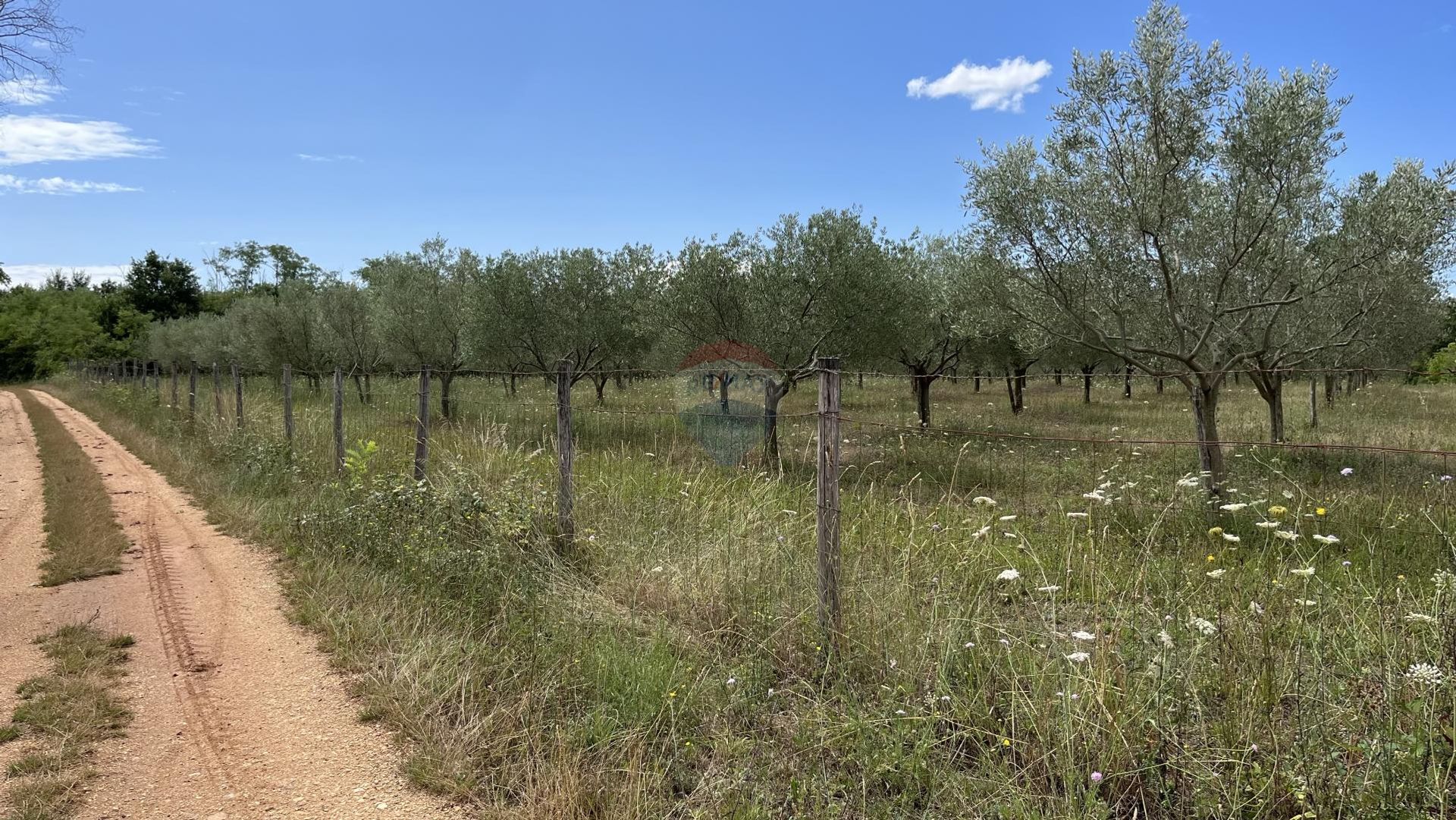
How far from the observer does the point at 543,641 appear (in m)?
4.29

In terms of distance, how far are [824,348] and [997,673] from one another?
1229 centimetres

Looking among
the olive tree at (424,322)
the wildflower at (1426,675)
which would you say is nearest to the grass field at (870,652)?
the wildflower at (1426,675)

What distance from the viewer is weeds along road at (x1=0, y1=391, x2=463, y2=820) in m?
3.20

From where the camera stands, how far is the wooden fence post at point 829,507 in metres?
3.86

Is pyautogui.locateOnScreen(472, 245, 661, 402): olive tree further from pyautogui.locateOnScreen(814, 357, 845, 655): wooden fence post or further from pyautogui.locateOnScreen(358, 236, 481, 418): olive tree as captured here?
pyautogui.locateOnScreen(814, 357, 845, 655): wooden fence post

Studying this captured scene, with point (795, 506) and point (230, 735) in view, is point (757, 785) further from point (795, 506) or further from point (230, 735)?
point (795, 506)

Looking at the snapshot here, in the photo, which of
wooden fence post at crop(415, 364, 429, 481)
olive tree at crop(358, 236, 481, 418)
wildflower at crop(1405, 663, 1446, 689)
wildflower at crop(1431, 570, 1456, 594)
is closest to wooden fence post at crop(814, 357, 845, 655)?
wildflower at crop(1405, 663, 1446, 689)

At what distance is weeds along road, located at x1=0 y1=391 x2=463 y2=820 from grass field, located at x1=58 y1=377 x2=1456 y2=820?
0.77ft

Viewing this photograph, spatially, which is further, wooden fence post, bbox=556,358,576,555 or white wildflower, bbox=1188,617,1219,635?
wooden fence post, bbox=556,358,576,555

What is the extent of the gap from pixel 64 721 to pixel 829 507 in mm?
4009

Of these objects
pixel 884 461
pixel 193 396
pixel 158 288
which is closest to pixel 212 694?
pixel 884 461

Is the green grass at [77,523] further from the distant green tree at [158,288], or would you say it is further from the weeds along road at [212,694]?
the distant green tree at [158,288]

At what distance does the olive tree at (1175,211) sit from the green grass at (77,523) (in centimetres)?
1059

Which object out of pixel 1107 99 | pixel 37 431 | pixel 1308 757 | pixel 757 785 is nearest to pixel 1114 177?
pixel 1107 99
